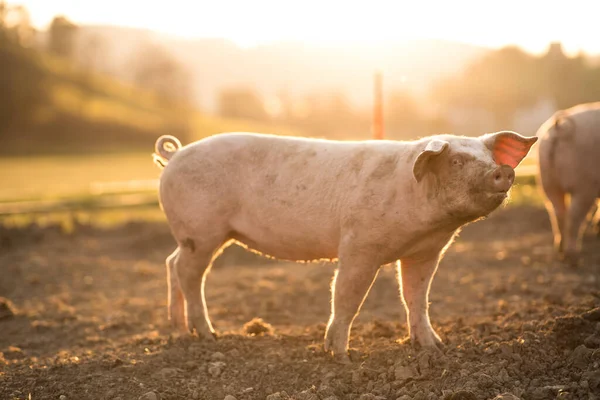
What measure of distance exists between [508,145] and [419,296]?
1506mm

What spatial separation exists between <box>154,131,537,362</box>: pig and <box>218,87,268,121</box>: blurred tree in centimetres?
8897

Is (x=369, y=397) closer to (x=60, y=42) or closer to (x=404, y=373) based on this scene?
(x=404, y=373)

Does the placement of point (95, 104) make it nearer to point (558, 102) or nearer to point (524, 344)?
point (558, 102)

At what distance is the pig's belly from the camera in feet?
17.3

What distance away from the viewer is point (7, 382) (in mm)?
4957

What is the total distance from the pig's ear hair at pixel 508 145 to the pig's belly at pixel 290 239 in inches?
55.4

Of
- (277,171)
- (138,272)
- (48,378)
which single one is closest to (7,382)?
(48,378)

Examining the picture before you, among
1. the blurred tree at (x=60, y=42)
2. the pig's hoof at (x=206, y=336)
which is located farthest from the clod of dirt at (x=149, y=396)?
the blurred tree at (x=60, y=42)

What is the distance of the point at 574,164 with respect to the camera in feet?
28.7

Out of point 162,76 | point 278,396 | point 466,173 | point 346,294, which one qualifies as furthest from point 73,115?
point 466,173

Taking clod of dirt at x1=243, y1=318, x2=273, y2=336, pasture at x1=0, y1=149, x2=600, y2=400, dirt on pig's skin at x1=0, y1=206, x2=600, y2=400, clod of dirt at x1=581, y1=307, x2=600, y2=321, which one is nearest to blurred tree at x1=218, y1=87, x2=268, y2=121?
pasture at x1=0, y1=149, x2=600, y2=400

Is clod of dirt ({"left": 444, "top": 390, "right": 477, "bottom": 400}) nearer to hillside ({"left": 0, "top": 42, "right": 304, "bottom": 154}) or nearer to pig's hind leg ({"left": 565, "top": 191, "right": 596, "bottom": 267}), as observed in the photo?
pig's hind leg ({"left": 565, "top": 191, "right": 596, "bottom": 267})

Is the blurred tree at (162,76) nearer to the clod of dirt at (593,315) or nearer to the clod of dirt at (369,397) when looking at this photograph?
the clod of dirt at (593,315)

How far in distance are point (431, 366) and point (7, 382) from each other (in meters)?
3.30
